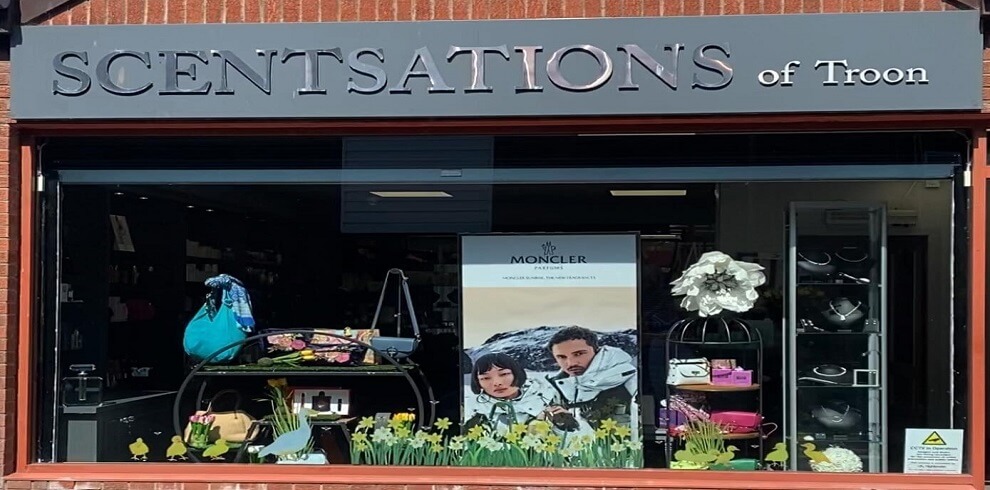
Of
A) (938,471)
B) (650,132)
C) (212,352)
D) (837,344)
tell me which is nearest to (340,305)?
(212,352)

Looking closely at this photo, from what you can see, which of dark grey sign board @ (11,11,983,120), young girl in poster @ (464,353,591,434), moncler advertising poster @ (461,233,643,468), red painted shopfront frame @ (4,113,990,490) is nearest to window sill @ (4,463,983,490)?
red painted shopfront frame @ (4,113,990,490)

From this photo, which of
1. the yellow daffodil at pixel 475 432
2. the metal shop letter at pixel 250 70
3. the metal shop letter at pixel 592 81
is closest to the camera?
the metal shop letter at pixel 592 81

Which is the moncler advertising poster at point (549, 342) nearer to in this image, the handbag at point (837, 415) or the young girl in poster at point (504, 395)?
the young girl in poster at point (504, 395)

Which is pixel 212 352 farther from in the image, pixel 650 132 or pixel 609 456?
pixel 650 132

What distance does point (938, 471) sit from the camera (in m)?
5.66

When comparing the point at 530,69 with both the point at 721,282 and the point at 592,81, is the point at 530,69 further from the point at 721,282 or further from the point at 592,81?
the point at 721,282

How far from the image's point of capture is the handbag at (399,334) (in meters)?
6.11

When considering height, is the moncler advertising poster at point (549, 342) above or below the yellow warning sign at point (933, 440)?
above

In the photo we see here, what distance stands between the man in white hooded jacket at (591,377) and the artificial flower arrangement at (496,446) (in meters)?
0.11

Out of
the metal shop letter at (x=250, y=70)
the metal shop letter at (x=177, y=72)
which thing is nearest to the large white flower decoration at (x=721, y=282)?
the metal shop letter at (x=250, y=70)

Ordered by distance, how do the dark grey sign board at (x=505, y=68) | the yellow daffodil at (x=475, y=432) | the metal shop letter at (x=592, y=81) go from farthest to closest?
the yellow daffodil at (x=475, y=432)
the metal shop letter at (x=592, y=81)
the dark grey sign board at (x=505, y=68)

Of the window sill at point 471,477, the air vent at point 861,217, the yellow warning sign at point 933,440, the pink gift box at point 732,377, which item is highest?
the air vent at point 861,217

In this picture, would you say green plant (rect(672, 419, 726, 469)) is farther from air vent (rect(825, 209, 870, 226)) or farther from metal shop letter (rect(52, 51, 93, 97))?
metal shop letter (rect(52, 51, 93, 97))

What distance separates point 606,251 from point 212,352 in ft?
7.85
